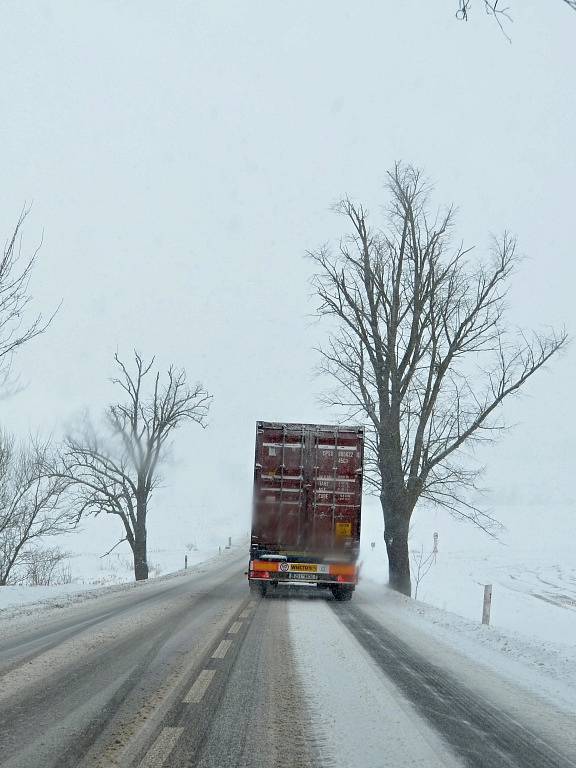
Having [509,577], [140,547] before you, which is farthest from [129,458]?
[509,577]

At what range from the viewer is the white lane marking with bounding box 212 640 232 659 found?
7.64 meters

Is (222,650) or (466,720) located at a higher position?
(466,720)

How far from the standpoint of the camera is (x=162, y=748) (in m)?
4.32

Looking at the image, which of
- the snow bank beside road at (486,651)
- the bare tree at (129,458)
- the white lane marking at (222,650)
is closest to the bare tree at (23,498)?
the bare tree at (129,458)

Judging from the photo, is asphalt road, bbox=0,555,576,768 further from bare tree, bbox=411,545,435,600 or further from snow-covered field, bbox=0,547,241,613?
bare tree, bbox=411,545,435,600

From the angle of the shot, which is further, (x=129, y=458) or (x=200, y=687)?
(x=129, y=458)

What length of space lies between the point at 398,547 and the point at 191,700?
13.8 meters

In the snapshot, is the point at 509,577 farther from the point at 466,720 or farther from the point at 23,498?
the point at 466,720

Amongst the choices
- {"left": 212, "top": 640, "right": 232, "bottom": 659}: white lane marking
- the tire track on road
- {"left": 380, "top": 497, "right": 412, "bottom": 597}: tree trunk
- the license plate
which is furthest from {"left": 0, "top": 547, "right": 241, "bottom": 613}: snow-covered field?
the tire track on road

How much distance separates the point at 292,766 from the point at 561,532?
70679 mm

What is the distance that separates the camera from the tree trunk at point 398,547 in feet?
60.7

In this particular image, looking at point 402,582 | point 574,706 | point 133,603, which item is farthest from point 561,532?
point 574,706

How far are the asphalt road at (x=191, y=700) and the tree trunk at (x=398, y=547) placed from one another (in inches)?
328

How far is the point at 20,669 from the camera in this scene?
6711 mm
